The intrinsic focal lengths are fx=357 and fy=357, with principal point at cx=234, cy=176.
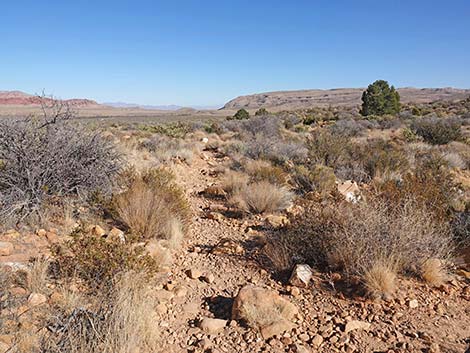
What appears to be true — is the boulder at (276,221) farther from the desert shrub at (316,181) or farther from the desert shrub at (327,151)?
the desert shrub at (327,151)

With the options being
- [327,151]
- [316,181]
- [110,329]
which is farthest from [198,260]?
[327,151]

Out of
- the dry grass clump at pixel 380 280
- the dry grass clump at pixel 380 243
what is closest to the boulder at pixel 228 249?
the dry grass clump at pixel 380 243

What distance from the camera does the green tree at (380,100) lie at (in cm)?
2989

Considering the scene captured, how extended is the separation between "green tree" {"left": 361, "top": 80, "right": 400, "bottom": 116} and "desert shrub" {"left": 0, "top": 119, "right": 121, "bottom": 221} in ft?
92.5

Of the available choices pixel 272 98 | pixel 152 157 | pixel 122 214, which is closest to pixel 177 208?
pixel 122 214

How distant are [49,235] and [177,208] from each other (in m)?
1.79

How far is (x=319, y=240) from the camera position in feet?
13.7

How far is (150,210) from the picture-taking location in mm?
5062

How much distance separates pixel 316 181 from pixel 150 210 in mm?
4111

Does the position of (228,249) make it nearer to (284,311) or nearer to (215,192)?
(284,311)

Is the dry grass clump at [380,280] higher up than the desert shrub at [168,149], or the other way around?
the desert shrub at [168,149]

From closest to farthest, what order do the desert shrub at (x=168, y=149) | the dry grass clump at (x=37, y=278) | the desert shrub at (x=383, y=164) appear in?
the dry grass clump at (x=37, y=278) < the desert shrub at (x=383, y=164) < the desert shrub at (x=168, y=149)

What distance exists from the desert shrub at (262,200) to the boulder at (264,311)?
3067 millimetres

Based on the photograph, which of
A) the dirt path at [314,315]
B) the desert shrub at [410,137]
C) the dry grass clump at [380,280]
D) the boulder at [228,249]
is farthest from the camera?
the desert shrub at [410,137]
